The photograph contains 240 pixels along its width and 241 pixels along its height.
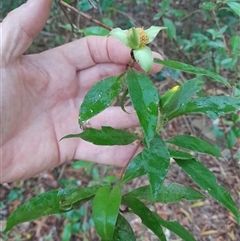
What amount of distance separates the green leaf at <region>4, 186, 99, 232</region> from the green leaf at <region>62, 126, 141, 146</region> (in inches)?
3.4

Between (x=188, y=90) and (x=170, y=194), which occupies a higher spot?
(x=188, y=90)

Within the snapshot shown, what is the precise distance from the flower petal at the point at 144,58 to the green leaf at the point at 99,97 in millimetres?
44

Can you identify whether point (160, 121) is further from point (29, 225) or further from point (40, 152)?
point (29, 225)

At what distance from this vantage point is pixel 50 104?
1059 millimetres

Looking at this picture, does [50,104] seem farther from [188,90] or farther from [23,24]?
A: [188,90]

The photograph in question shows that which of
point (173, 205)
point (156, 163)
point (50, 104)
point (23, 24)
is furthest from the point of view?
point (173, 205)

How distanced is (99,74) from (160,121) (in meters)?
0.33

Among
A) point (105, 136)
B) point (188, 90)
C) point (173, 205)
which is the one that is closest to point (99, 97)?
point (105, 136)

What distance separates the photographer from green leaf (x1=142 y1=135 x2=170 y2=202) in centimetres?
61

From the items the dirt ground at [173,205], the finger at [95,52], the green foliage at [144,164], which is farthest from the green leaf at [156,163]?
the dirt ground at [173,205]

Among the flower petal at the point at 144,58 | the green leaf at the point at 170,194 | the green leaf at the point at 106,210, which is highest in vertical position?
the flower petal at the point at 144,58

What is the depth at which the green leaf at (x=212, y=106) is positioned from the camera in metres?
0.69

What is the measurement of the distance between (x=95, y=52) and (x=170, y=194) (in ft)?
1.25

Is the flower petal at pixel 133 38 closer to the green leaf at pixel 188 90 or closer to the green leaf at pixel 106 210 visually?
the green leaf at pixel 188 90
